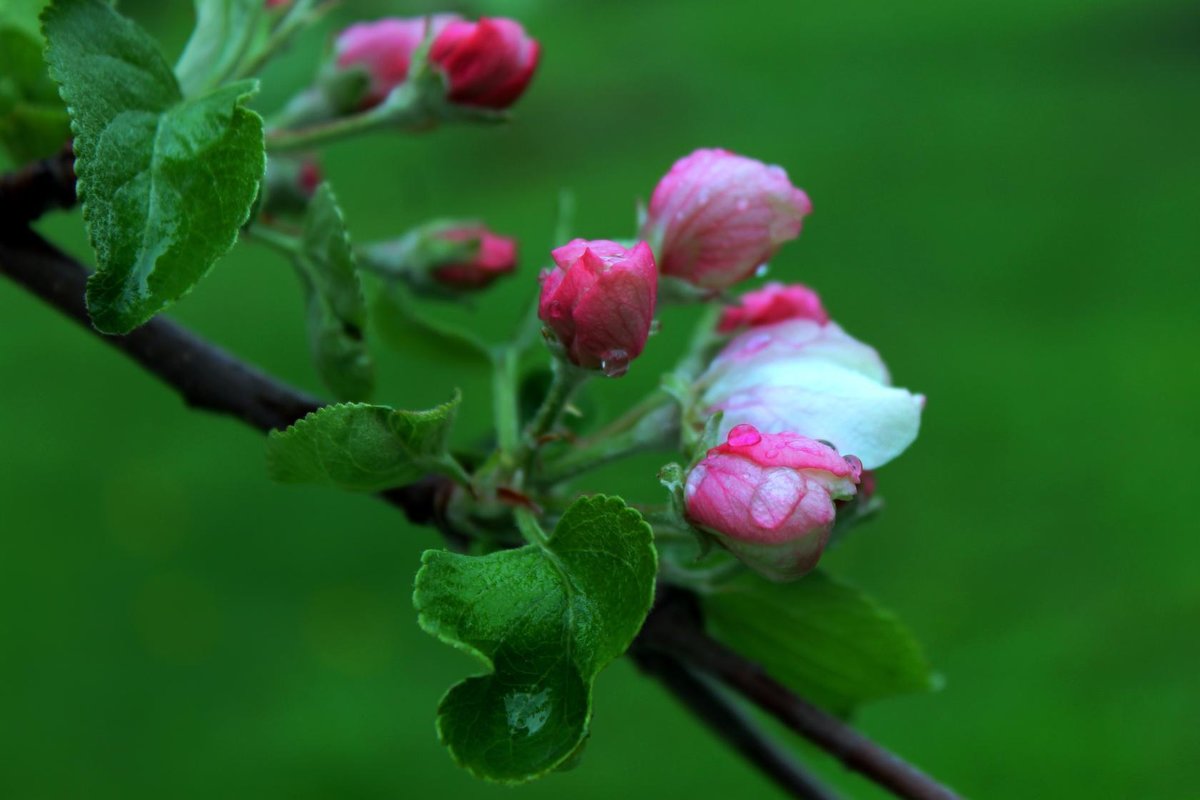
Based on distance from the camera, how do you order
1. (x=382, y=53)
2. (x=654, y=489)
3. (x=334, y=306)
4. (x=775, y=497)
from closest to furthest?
1. (x=775, y=497)
2. (x=334, y=306)
3. (x=382, y=53)
4. (x=654, y=489)

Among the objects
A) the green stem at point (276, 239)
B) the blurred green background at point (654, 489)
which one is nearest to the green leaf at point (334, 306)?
the green stem at point (276, 239)

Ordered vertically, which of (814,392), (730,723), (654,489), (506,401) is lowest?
(654,489)

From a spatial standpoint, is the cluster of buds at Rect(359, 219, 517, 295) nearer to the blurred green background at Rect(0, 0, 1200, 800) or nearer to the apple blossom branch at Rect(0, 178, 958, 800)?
the apple blossom branch at Rect(0, 178, 958, 800)

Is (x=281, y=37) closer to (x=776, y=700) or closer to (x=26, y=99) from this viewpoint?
(x=26, y=99)

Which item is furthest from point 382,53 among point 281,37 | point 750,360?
point 750,360

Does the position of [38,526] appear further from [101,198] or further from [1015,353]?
[101,198]

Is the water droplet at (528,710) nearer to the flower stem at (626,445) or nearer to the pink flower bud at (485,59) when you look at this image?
the flower stem at (626,445)
